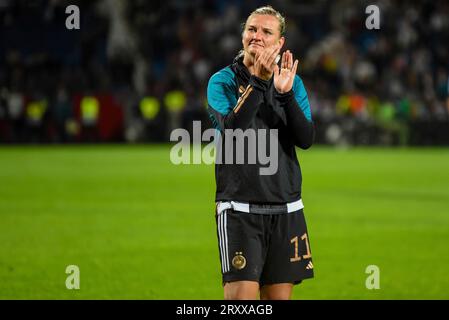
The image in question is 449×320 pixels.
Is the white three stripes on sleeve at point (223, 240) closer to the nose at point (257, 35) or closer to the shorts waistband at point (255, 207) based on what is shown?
the shorts waistband at point (255, 207)

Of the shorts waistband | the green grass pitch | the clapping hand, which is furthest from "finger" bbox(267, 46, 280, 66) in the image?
the green grass pitch

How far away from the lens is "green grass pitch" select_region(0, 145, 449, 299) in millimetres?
9641

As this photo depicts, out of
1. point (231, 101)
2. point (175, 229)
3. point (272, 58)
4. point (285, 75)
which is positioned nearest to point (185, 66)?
point (175, 229)

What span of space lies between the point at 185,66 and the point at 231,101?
30.2 meters

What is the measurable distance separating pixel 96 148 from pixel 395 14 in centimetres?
1418

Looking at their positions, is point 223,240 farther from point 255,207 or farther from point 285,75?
point 285,75

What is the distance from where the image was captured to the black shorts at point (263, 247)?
18.5 ft

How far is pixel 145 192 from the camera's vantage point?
60.1 feet

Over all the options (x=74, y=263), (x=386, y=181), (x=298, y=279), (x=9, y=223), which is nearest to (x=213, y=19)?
(x=386, y=181)

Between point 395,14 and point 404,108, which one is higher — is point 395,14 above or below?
above

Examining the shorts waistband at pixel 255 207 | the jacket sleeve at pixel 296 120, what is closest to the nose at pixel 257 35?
the jacket sleeve at pixel 296 120

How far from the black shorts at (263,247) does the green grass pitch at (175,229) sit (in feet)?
11.0

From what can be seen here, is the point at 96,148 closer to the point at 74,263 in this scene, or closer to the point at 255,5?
the point at 255,5
